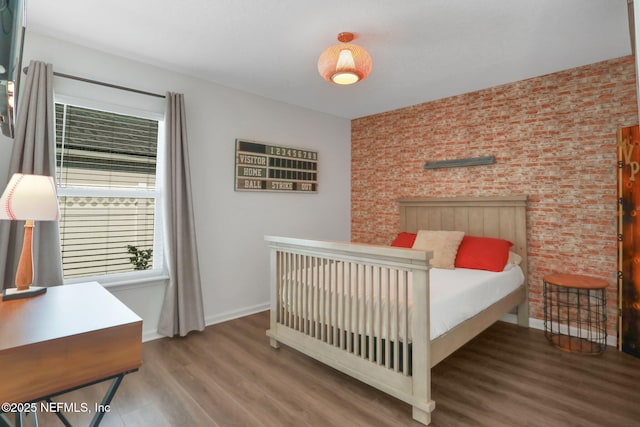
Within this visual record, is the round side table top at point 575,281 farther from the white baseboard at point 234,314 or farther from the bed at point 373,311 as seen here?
the white baseboard at point 234,314

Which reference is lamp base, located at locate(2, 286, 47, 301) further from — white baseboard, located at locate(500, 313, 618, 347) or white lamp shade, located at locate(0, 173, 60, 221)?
white baseboard, located at locate(500, 313, 618, 347)

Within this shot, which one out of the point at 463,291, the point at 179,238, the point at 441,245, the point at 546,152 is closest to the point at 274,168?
the point at 179,238

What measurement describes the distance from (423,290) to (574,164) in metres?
2.38

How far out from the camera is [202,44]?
2.63 meters

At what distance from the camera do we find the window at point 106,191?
8.80ft

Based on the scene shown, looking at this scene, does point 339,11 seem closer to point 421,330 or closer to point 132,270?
point 421,330

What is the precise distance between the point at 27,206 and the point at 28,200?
31 millimetres

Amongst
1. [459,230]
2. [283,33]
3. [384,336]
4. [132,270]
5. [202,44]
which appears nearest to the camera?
[384,336]

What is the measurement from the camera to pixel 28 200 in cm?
157

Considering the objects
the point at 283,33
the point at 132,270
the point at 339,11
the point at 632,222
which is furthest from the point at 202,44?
the point at 632,222

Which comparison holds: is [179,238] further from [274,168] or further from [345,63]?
[345,63]

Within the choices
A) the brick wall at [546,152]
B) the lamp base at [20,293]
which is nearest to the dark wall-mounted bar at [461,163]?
the brick wall at [546,152]

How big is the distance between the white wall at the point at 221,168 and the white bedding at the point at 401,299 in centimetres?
115

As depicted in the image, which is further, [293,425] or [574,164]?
[574,164]
